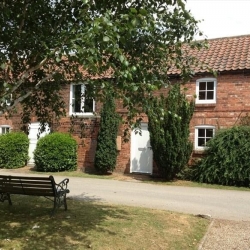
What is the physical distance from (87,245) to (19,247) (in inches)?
40.1

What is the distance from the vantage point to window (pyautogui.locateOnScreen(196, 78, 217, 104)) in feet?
48.8

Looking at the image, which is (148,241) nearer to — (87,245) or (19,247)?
(87,245)

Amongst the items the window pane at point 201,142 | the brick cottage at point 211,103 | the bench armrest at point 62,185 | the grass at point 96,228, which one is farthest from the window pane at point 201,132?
the bench armrest at point 62,185

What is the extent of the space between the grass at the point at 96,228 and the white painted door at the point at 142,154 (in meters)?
7.75

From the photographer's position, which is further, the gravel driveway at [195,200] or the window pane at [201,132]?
the window pane at [201,132]

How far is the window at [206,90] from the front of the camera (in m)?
14.9

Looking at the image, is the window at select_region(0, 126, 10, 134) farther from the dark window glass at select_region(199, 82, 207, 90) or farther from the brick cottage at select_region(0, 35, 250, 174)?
the dark window glass at select_region(199, 82, 207, 90)

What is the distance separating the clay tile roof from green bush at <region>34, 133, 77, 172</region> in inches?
234

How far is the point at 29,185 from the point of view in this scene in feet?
24.2

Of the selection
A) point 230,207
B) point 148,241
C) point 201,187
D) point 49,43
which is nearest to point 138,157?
point 201,187

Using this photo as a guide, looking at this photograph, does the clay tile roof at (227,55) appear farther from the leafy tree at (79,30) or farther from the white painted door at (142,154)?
the leafy tree at (79,30)

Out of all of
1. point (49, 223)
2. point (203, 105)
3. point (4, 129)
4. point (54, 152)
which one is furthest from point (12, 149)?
point (49, 223)

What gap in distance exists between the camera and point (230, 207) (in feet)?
30.1

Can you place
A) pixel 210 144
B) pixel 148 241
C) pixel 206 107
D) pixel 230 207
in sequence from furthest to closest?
1. pixel 206 107
2. pixel 210 144
3. pixel 230 207
4. pixel 148 241
